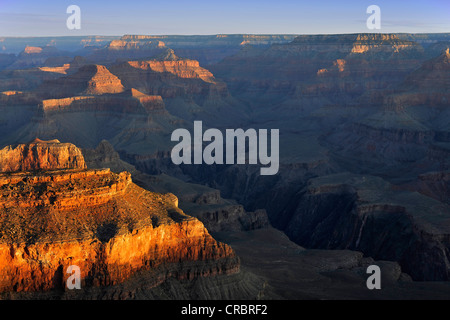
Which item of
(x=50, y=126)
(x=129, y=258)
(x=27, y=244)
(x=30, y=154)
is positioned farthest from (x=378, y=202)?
(x=50, y=126)

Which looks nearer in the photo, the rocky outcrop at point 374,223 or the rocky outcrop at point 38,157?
the rocky outcrop at point 38,157

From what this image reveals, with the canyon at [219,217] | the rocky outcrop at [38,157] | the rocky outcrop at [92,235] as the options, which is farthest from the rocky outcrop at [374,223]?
the rocky outcrop at [38,157]

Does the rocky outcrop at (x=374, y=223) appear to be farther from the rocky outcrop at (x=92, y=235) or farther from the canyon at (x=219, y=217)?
the rocky outcrop at (x=92, y=235)

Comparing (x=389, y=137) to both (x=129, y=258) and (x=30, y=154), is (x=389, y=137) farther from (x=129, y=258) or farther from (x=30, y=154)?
(x=129, y=258)

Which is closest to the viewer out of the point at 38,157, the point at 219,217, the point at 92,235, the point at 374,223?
the point at 92,235

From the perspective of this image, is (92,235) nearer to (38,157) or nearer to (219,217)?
(38,157)

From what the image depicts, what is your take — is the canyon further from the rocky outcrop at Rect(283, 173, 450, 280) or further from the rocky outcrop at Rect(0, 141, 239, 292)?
the rocky outcrop at Rect(283, 173, 450, 280)

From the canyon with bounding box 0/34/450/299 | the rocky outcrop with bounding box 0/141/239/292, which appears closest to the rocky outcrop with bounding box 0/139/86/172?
the canyon with bounding box 0/34/450/299

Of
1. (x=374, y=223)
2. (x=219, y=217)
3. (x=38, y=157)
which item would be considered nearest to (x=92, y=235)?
(x=38, y=157)

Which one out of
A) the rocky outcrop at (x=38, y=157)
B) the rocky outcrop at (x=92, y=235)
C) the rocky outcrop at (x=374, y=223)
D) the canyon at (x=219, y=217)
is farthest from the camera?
the rocky outcrop at (x=374, y=223)
